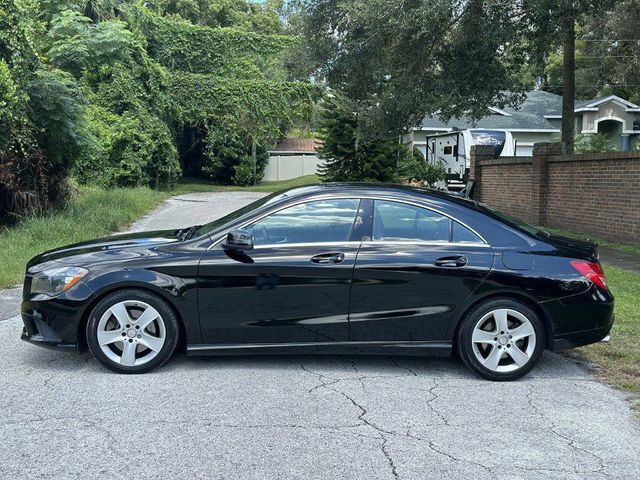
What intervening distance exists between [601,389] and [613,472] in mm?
1520

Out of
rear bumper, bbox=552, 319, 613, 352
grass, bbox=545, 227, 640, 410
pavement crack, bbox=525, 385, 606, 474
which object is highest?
rear bumper, bbox=552, 319, 613, 352

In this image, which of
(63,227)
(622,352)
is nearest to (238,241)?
(622,352)

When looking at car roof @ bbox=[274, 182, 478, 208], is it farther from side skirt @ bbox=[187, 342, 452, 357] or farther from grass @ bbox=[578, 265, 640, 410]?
grass @ bbox=[578, 265, 640, 410]

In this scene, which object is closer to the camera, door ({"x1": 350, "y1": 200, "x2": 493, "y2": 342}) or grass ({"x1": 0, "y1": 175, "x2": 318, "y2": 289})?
door ({"x1": 350, "y1": 200, "x2": 493, "y2": 342})

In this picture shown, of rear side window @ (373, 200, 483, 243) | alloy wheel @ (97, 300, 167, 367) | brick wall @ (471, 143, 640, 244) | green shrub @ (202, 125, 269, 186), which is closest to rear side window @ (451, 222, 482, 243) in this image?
rear side window @ (373, 200, 483, 243)

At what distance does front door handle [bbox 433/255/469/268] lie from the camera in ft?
17.6

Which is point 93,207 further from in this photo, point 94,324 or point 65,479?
point 65,479

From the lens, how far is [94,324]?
17.4ft

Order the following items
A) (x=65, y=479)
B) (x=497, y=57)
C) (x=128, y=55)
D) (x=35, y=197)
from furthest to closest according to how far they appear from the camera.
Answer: (x=128, y=55), (x=497, y=57), (x=35, y=197), (x=65, y=479)

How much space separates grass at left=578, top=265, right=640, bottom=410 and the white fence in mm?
36894

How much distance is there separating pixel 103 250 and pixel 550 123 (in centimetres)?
3464

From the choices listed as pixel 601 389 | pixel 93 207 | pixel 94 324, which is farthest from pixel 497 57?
pixel 94 324

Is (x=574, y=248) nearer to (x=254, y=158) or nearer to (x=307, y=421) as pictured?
(x=307, y=421)

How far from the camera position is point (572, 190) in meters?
14.3
